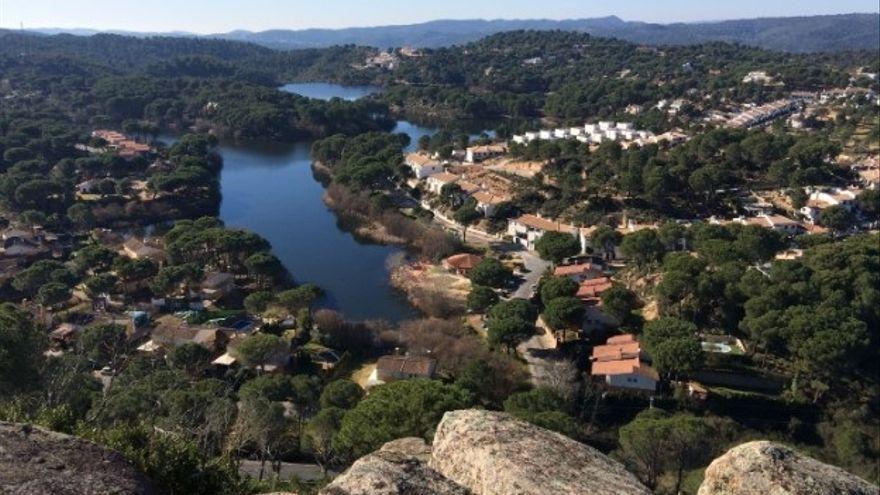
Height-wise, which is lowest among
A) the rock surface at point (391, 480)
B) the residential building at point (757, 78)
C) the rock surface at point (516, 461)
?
the residential building at point (757, 78)

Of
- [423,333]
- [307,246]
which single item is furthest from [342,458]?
[307,246]

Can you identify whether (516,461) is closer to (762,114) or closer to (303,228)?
(303,228)

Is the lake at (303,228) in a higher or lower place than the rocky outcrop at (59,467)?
lower

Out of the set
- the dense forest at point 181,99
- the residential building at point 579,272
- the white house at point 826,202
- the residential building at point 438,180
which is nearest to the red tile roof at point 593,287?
the residential building at point 579,272

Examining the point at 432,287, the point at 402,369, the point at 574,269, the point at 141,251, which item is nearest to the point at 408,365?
the point at 402,369

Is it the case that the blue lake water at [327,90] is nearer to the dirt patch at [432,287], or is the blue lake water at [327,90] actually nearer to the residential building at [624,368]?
the dirt patch at [432,287]

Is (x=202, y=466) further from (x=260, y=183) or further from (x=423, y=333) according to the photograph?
(x=260, y=183)

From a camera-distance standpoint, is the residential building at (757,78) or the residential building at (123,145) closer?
the residential building at (123,145)
